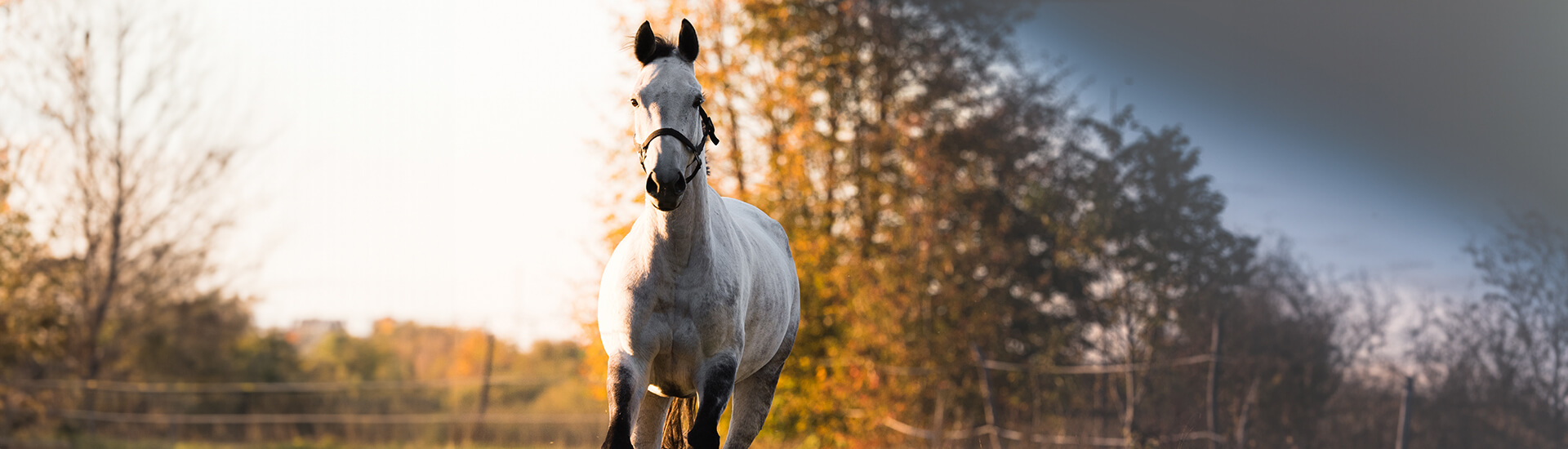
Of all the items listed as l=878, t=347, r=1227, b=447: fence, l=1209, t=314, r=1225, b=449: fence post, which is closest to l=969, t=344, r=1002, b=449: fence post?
l=878, t=347, r=1227, b=447: fence

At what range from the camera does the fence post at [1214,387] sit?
865 cm

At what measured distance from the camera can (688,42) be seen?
12.5 ft

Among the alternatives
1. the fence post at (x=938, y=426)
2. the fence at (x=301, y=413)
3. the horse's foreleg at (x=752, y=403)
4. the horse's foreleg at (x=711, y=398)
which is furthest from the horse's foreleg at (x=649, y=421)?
the fence at (x=301, y=413)

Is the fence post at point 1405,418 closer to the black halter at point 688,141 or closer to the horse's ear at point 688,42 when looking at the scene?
the black halter at point 688,141

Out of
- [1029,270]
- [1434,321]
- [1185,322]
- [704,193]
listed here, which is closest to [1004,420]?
[1029,270]

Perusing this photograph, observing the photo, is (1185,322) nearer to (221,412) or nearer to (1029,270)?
(1029,270)

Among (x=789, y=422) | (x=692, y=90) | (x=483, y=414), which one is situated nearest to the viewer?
(x=692, y=90)

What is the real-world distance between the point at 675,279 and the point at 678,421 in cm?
134

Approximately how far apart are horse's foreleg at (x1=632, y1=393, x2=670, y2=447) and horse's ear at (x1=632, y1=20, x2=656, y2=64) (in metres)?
1.47

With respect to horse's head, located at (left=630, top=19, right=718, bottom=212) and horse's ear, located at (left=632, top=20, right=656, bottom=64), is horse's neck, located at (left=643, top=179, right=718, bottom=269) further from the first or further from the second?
horse's ear, located at (left=632, top=20, right=656, bottom=64)

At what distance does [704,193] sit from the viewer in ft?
12.4

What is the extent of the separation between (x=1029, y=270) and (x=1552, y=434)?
546 cm

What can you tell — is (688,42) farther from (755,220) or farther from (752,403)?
(752,403)

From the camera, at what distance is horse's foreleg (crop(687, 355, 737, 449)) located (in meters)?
3.61
